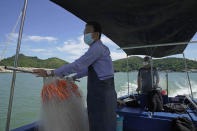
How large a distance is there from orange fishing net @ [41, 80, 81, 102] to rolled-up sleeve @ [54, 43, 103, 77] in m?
0.18

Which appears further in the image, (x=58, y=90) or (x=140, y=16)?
(x=140, y=16)

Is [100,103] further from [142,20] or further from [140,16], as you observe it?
[142,20]

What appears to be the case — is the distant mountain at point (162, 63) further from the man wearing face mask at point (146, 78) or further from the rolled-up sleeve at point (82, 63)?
the rolled-up sleeve at point (82, 63)

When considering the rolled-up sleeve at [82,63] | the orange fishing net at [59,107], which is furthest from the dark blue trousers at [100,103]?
the orange fishing net at [59,107]

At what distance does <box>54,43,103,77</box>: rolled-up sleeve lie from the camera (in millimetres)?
1216

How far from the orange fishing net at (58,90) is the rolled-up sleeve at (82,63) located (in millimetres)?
181

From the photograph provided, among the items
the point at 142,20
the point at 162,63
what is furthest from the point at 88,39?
the point at 162,63

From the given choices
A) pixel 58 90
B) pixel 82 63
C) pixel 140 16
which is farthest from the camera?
Result: pixel 140 16

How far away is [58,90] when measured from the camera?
1.37 m

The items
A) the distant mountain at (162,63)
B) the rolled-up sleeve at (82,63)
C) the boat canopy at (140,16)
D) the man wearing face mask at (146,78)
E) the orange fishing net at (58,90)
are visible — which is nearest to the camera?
the rolled-up sleeve at (82,63)

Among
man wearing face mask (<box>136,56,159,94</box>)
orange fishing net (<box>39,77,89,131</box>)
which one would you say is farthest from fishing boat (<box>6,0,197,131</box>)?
man wearing face mask (<box>136,56,159,94</box>)

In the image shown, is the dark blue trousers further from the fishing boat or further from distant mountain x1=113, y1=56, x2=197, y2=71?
distant mountain x1=113, y1=56, x2=197, y2=71

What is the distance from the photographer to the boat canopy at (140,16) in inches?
71.1

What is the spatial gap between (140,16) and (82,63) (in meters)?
1.41
